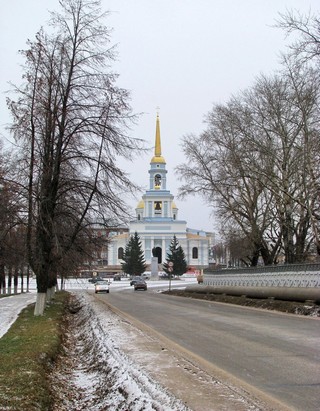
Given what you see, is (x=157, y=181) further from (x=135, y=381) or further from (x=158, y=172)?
(x=135, y=381)

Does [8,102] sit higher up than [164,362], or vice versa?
[8,102]

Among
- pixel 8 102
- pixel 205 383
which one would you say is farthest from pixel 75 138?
pixel 205 383

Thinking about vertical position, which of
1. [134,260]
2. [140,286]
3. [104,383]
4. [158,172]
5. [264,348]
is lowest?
[140,286]

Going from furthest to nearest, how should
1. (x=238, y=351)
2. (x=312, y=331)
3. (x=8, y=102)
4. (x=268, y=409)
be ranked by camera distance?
1. (x=8, y=102)
2. (x=312, y=331)
3. (x=238, y=351)
4. (x=268, y=409)

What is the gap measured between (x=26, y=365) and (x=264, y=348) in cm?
483

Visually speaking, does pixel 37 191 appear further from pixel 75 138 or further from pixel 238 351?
pixel 238 351

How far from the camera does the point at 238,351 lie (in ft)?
32.7

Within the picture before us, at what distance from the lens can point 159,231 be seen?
129625mm

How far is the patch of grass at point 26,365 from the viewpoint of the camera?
6.12 meters

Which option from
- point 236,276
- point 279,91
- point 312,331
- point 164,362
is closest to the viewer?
point 164,362

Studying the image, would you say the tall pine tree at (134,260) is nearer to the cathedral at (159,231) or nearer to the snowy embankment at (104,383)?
the cathedral at (159,231)

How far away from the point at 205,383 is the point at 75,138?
1387 cm

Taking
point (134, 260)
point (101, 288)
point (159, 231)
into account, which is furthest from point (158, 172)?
point (101, 288)

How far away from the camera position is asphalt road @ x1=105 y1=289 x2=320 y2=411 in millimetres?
6793
